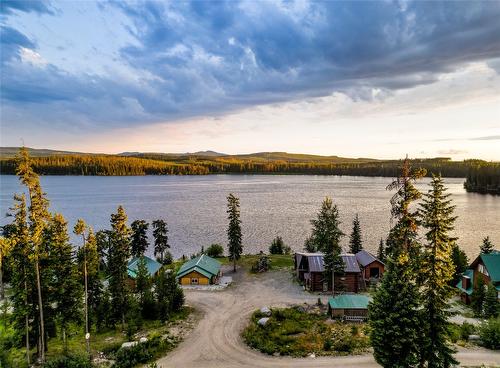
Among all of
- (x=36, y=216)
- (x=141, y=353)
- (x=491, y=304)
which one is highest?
(x=36, y=216)

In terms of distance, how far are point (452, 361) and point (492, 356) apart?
A: 8702 millimetres

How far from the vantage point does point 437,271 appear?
821 inches

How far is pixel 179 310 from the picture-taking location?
38.9m

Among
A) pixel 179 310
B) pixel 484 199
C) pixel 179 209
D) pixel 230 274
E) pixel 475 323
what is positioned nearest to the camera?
pixel 475 323

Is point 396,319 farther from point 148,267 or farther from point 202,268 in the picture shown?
point 148,267

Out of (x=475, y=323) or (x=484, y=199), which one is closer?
(x=475, y=323)

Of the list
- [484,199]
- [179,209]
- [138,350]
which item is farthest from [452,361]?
[484,199]

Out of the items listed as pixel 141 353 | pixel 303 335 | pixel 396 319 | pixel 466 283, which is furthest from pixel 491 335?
pixel 141 353

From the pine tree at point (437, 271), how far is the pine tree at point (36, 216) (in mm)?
25661

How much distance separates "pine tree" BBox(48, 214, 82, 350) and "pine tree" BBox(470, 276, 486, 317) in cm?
3941

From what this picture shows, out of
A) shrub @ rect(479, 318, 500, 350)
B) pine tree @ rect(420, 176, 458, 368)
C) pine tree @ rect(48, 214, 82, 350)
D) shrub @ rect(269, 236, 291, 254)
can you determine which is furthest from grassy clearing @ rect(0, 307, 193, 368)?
shrub @ rect(269, 236, 291, 254)

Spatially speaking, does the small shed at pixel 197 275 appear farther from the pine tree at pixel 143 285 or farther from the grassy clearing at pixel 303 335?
the grassy clearing at pixel 303 335

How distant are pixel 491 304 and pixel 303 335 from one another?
66.1ft

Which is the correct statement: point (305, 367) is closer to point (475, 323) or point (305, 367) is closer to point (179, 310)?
point (179, 310)
